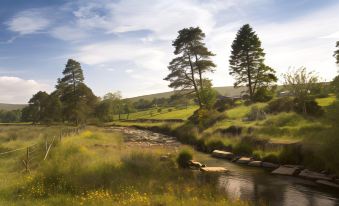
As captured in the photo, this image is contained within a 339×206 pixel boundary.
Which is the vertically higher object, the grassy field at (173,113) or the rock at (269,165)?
the grassy field at (173,113)

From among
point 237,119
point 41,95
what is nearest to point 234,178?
point 237,119

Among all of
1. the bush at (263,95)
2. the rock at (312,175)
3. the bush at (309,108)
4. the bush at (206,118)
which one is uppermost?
the bush at (263,95)

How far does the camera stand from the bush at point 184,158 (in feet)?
75.1

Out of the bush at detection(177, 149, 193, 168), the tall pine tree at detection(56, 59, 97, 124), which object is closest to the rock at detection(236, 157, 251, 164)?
the bush at detection(177, 149, 193, 168)

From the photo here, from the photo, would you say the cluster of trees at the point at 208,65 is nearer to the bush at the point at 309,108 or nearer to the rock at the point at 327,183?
the bush at the point at 309,108

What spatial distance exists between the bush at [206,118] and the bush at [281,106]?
236 inches

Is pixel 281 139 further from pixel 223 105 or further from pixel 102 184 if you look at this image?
pixel 223 105

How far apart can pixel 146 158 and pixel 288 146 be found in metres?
10.6

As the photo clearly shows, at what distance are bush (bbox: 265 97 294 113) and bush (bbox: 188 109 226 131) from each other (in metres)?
6.00

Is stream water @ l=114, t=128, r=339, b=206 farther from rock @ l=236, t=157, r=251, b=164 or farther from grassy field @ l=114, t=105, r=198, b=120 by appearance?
grassy field @ l=114, t=105, r=198, b=120

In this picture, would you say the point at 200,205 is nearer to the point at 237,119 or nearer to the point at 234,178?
the point at 234,178

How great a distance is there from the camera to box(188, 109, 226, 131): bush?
3991 centimetres

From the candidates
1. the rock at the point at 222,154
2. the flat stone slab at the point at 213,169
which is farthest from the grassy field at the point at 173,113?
the flat stone slab at the point at 213,169

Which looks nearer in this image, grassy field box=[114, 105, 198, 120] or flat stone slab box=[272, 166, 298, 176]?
flat stone slab box=[272, 166, 298, 176]
